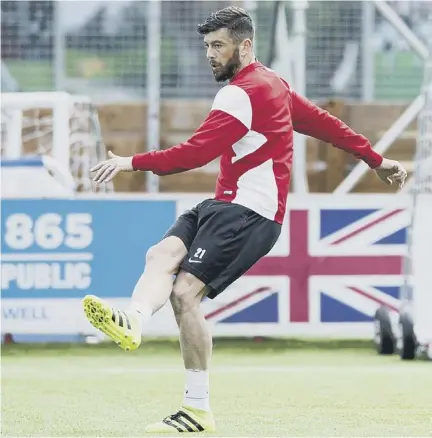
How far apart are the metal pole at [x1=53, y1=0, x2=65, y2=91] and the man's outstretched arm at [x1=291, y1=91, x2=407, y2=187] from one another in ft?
29.8

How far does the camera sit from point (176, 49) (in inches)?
618

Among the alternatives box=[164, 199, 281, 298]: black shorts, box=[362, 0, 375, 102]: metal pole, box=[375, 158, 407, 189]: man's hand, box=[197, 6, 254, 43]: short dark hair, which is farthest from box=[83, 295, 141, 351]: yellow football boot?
box=[362, 0, 375, 102]: metal pole

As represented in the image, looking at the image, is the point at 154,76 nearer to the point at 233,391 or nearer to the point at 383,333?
the point at 383,333

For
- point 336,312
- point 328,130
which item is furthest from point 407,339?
point 328,130

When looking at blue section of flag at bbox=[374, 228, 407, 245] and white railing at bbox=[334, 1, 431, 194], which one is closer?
blue section of flag at bbox=[374, 228, 407, 245]

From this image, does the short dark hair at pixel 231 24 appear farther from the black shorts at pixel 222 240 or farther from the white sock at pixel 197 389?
the white sock at pixel 197 389

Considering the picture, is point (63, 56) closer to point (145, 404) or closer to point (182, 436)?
point (145, 404)

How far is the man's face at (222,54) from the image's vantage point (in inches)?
256

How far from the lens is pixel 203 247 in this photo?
256 inches

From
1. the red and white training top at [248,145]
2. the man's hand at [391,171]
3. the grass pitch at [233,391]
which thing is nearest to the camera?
the red and white training top at [248,145]

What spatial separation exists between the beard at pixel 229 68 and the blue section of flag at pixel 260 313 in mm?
5042

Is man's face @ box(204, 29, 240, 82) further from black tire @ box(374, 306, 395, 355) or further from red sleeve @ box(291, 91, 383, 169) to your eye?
black tire @ box(374, 306, 395, 355)

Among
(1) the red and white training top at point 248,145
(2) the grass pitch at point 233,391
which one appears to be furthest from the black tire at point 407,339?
(1) the red and white training top at point 248,145

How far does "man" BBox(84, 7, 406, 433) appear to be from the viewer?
253 inches
